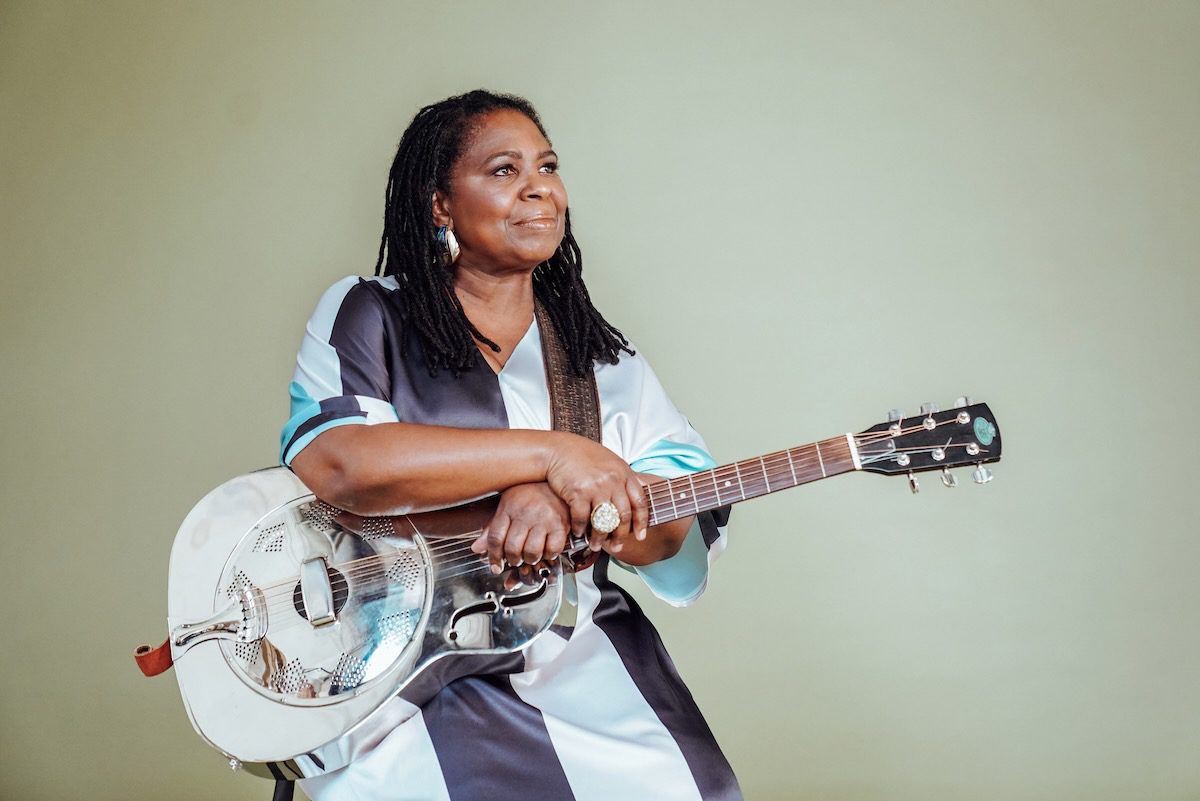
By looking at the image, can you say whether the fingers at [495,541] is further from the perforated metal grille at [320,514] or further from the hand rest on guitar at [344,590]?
the perforated metal grille at [320,514]

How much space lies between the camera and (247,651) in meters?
1.50

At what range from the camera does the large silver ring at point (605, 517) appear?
1538 mm

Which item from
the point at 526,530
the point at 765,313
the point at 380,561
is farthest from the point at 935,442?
the point at 765,313

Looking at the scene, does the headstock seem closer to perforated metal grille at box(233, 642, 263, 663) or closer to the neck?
the neck

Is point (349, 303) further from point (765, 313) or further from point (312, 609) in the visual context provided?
point (765, 313)

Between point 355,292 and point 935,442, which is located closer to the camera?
point 935,442

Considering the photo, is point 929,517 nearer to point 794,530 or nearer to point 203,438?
point 794,530

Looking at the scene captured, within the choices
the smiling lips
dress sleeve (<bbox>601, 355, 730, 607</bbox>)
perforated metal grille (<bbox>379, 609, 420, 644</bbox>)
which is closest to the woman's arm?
perforated metal grille (<bbox>379, 609, 420, 644</bbox>)

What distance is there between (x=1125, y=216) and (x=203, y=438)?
93.5 inches

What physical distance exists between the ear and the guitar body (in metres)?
0.51

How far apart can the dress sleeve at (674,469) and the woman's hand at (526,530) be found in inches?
11.8

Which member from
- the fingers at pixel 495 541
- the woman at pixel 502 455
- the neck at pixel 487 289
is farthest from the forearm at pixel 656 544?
the neck at pixel 487 289

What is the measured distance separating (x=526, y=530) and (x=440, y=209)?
627 mm

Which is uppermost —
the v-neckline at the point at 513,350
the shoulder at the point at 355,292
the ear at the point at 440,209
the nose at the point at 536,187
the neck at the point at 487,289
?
the ear at the point at 440,209
